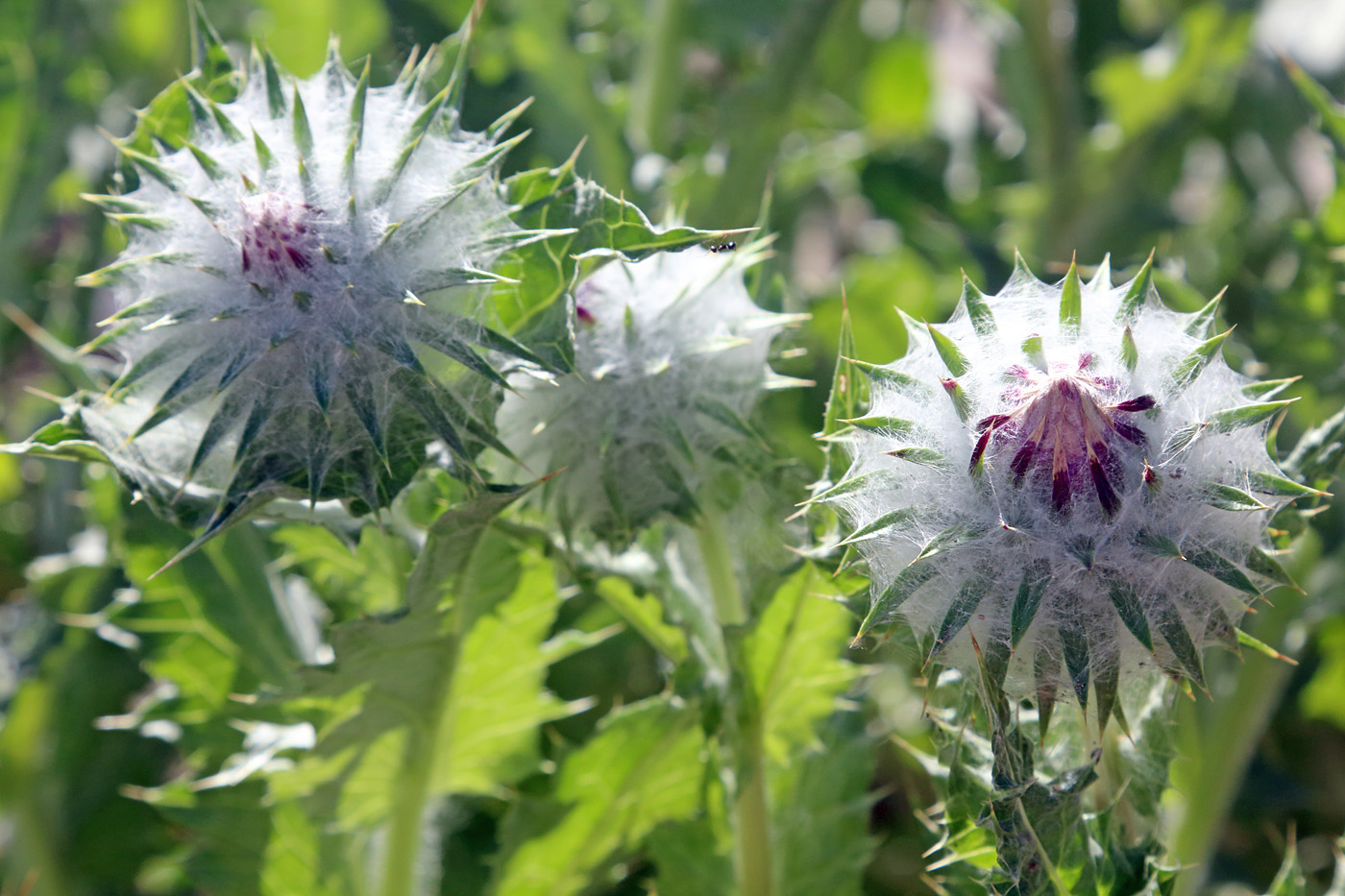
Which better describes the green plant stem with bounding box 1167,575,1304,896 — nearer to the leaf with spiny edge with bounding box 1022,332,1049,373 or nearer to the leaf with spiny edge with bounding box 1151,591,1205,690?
the leaf with spiny edge with bounding box 1151,591,1205,690

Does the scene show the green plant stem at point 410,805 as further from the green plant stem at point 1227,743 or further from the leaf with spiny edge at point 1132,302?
the green plant stem at point 1227,743

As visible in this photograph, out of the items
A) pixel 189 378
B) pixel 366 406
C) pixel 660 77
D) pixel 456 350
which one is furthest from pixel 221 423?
pixel 660 77

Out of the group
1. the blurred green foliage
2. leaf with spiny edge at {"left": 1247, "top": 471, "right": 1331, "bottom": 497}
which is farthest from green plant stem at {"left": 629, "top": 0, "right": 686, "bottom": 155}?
leaf with spiny edge at {"left": 1247, "top": 471, "right": 1331, "bottom": 497}

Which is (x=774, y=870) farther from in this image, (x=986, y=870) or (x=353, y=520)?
(x=353, y=520)

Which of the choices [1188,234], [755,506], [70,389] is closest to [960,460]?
[755,506]

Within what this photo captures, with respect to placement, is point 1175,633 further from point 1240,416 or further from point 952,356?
point 952,356

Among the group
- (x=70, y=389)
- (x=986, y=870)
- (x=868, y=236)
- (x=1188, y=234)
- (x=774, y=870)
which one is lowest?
(x=986, y=870)
